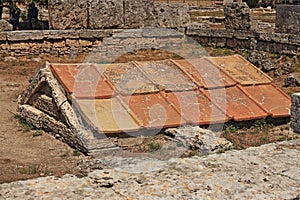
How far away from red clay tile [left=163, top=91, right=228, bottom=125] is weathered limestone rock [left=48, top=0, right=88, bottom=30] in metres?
8.14

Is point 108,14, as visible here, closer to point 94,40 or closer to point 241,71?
point 94,40

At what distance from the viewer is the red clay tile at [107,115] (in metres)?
7.41

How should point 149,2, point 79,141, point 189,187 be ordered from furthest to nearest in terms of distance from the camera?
point 149,2
point 79,141
point 189,187

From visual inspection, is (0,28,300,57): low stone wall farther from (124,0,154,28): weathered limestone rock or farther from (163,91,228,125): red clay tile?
(163,91,228,125): red clay tile

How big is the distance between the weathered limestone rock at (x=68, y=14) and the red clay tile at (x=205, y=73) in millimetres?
7043

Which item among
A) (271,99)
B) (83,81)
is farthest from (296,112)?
(83,81)

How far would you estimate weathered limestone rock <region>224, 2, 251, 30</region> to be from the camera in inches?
623

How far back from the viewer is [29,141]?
26.8ft

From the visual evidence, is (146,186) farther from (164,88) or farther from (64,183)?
(164,88)

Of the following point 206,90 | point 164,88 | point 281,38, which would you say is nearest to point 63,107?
point 164,88

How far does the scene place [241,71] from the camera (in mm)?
9742

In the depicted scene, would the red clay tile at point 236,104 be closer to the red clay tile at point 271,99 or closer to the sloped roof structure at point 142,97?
the sloped roof structure at point 142,97

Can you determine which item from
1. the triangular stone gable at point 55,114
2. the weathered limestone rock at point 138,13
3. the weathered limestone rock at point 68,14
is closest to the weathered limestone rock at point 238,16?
the weathered limestone rock at point 138,13

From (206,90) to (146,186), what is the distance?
5.37 meters
